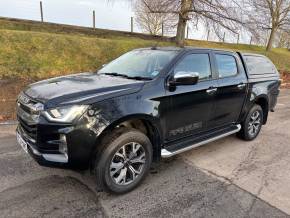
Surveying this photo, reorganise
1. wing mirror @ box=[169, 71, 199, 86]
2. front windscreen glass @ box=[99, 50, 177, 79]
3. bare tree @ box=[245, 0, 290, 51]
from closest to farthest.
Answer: wing mirror @ box=[169, 71, 199, 86], front windscreen glass @ box=[99, 50, 177, 79], bare tree @ box=[245, 0, 290, 51]

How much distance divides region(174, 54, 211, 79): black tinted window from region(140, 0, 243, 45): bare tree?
1140 centimetres

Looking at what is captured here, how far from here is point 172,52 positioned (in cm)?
416

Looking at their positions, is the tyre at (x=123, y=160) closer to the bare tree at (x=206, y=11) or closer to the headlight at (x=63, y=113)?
the headlight at (x=63, y=113)

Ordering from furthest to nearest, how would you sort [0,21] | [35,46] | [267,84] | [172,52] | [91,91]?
1. [0,21]
2. [35,46]
3. [267,84]
4. [172,52]
5. [91,91]

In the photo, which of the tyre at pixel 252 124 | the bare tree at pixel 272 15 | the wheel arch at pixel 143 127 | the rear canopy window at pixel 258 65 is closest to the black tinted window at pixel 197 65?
the wheel arch at pixel 143 127

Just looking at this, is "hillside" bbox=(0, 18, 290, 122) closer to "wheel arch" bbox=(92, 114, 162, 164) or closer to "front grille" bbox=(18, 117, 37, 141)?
"front grille" bbox=(18, 117, 37, 141)

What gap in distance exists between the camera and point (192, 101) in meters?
4.02

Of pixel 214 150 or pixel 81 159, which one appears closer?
pixel 81 159

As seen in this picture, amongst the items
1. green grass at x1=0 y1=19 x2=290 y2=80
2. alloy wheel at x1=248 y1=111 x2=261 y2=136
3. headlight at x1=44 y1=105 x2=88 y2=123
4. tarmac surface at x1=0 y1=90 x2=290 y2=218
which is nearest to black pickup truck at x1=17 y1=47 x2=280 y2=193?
headlight at x1=44 y1=105 x2=88 y2=123

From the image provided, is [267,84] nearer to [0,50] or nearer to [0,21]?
[0,50]

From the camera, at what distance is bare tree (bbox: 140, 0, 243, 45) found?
14.8 metres

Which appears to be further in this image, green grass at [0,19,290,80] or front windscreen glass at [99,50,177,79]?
green grass at [0,19,290,80]

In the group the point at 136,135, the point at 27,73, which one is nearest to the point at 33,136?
the point at 136,135

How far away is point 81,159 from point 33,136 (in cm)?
61
